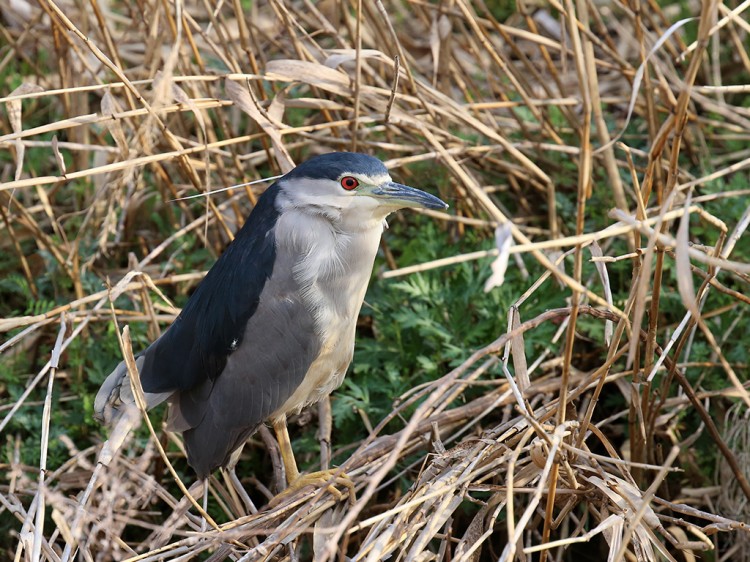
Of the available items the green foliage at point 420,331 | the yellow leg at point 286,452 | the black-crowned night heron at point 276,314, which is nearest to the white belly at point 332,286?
the black-crowned night heron at point 276,314

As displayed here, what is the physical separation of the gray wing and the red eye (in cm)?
30

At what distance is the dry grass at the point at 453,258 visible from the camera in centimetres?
203

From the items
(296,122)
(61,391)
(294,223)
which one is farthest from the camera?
(296,122)

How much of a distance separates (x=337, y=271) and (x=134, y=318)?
36.2 inches

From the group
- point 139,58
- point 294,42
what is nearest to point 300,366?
point 294,42

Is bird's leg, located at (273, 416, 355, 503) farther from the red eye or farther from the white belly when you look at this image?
the red eye

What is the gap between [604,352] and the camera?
126 inches

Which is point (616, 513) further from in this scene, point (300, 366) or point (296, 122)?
point (296, 122)

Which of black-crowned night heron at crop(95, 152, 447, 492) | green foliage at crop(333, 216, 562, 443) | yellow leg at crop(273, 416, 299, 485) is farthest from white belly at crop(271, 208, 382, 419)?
green foliage at crop(333, 216, 562, 443)

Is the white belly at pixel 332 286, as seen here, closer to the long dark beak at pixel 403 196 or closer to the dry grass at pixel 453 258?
the long dark beak at pixel 403 196

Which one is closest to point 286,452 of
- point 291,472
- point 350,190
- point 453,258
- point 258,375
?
point 291,472

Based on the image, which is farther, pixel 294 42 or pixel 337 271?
pixel 294 42

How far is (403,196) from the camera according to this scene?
8.37ft

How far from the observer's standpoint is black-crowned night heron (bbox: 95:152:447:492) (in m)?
2.62
